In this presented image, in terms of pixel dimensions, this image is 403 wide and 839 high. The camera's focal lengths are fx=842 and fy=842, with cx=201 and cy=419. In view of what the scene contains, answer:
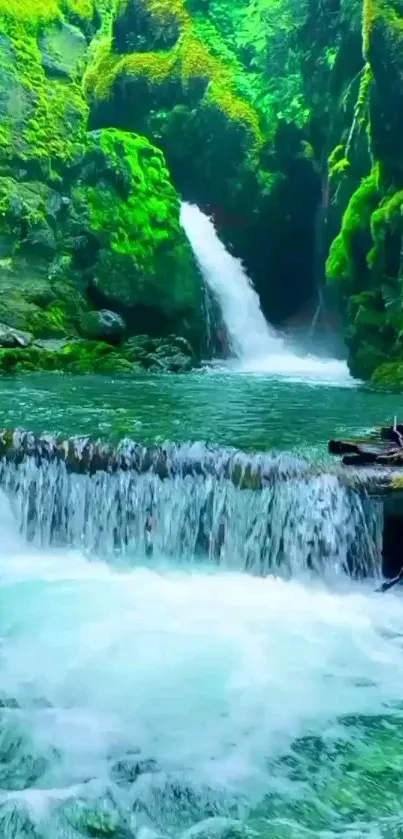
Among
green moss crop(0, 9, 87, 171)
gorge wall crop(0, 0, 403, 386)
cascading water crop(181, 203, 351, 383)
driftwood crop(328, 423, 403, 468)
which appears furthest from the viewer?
green moss crop(0, 9, 87, 171)

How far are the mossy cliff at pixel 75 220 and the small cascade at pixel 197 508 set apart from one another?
10719 mm

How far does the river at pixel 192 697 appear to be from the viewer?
3674 mm

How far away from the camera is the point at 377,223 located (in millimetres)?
15969

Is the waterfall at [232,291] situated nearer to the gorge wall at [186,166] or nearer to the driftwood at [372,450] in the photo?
the gorge wall at [186,166]

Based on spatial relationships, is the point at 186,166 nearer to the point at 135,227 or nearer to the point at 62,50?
the point at 135,227

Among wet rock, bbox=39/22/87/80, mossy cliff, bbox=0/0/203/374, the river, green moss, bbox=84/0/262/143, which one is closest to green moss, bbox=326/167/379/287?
mossy cliff, bbox=0/0/203/374

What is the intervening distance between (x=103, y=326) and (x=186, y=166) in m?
6.66

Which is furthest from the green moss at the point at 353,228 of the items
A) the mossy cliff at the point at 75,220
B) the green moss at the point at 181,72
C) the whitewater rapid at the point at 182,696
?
the whitewater rapid at the point at 182,696

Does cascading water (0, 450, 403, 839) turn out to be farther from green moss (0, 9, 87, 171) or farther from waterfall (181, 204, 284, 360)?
green moss (0, 9, 87, 171)

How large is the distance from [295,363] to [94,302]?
4.86m

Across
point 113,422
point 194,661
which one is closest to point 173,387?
point 113,422

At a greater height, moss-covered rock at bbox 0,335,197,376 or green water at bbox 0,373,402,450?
moss-covered rock at bbox 0,335,197,376

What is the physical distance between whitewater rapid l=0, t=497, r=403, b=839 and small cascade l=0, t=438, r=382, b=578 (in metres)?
0.25

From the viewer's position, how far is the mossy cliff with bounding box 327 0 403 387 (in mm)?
15102
